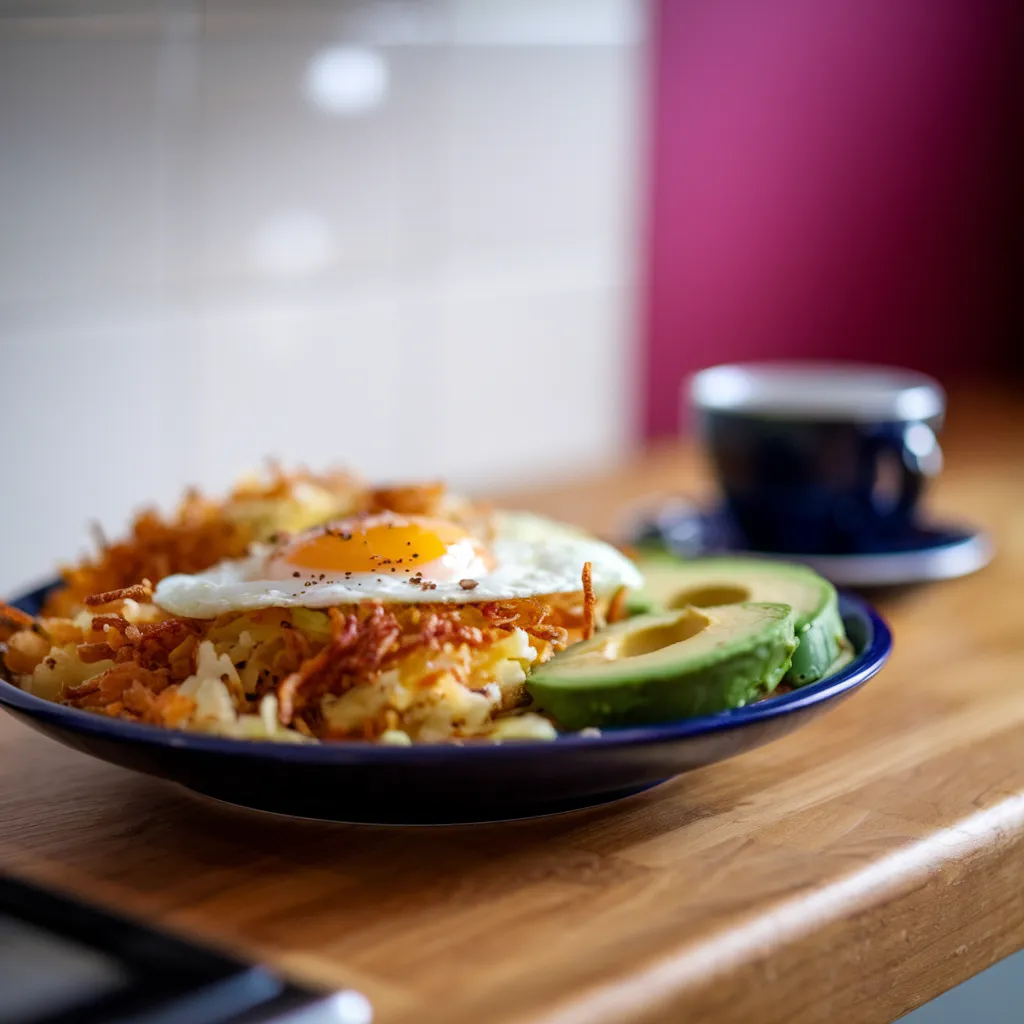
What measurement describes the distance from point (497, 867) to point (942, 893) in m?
0.28

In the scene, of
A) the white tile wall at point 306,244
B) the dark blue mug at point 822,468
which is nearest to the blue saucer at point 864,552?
the dark blue mug at point 822,468

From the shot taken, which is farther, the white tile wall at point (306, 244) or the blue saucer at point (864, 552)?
the white tile wall at point (306, 244)

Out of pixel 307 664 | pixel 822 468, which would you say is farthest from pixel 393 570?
pixel 822 468

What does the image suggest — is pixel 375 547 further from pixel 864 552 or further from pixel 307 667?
pixel 864 552

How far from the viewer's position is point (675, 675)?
0.91 metres

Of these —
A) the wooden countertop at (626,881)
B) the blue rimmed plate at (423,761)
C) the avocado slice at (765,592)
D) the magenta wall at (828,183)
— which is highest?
the magenta wall at (828,183)

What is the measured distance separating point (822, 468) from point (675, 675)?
84cm

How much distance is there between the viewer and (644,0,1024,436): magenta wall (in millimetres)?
4227

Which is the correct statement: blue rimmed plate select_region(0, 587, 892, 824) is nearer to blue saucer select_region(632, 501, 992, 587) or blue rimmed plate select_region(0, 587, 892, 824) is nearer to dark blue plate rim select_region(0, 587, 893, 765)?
dark blue plate rim select_region(0, 587, 893, 765)

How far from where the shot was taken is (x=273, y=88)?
3090mm

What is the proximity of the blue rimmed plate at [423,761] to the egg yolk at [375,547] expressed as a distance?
21cm

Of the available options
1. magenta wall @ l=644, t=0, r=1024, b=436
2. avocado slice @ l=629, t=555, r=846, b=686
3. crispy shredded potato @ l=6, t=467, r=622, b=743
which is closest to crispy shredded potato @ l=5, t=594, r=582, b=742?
crispy shredded potato @ l=6, t=467, r=622, b=743

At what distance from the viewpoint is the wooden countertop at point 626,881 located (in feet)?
2.61

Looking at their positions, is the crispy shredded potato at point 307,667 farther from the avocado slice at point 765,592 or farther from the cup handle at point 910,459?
the cup handle at point 910,459
